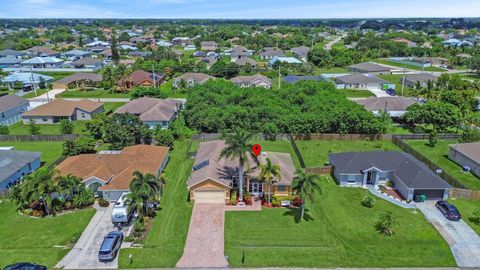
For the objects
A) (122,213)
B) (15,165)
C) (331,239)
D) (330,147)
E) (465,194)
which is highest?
(15,165)

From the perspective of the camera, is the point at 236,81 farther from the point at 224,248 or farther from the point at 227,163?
the point at 224,248

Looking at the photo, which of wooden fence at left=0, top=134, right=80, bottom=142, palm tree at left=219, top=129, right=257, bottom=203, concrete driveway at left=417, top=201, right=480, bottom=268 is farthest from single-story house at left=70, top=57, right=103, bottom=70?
concrete driveway at left=417, top=201, right=480, bottom=268

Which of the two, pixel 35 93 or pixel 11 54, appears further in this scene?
pixel 11 54

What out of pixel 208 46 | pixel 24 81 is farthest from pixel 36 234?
pixel 208 46

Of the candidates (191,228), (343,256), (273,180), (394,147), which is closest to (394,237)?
(343,256)

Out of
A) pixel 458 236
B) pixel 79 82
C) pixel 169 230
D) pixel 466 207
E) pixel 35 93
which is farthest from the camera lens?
pixel 79 82

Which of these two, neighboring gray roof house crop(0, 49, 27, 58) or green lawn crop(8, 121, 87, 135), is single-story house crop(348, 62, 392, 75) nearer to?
green lawn crop(8, 121, 87, 135)

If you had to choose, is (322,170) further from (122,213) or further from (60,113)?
(60,113)
